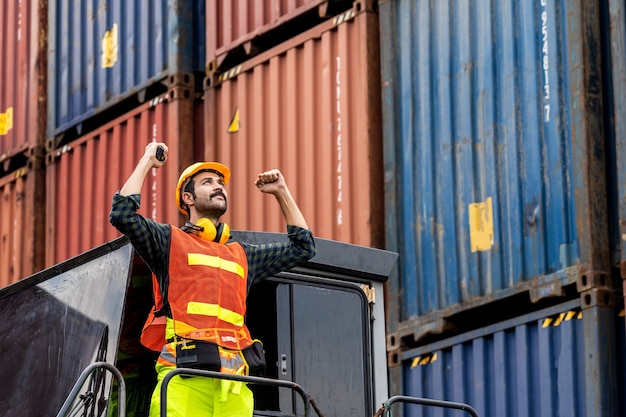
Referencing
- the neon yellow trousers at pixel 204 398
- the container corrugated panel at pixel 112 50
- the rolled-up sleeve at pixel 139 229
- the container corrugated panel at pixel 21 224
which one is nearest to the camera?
the neon yellow trousers at pixel 204 398

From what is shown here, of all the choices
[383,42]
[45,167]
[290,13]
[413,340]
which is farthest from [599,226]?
[45,167]

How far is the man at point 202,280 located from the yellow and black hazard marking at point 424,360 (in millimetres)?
6282

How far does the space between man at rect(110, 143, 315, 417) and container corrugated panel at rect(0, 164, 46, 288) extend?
12253mm

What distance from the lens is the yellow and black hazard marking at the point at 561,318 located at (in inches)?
497

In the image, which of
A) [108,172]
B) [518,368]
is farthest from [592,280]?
[108,172]

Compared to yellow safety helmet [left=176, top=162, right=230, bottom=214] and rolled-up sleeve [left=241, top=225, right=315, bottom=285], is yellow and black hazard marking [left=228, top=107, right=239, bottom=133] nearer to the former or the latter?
yellow safety helmet [left=176, top=162, right=230, bottom=214]

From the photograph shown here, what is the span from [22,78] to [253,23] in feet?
17.3

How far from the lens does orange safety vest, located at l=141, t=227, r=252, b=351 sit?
25.0 feet

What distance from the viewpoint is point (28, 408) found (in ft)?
26.0

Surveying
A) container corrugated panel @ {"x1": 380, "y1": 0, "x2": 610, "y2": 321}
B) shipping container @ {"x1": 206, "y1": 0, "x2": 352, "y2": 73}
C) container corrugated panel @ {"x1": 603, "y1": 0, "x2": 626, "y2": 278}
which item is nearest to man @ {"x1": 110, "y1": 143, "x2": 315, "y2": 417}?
container corrugated panel @ {"x1": 603, "y1": 0, "x2": 626, "y2": 278}

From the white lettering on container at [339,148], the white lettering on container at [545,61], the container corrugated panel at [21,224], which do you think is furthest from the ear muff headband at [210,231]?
the container corrugated panel at [21,224]

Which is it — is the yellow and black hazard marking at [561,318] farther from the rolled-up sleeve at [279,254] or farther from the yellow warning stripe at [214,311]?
the yellow warning stripe at [214,311]

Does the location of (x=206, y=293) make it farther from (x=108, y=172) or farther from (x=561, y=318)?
(x=108, y=172)

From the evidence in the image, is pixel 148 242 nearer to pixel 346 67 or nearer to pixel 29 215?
pixel 346 67
